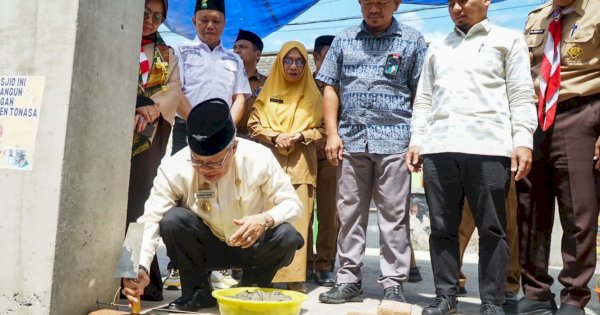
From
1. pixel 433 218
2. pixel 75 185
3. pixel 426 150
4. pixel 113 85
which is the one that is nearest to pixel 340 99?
pixel 426 150

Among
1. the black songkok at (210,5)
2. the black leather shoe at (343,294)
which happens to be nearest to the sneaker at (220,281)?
the black leather shoe at (343,294)

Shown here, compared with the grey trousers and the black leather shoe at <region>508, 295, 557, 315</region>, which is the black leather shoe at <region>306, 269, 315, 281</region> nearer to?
the grey trousers

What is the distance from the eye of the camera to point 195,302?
2996mm

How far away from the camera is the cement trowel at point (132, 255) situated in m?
2.46

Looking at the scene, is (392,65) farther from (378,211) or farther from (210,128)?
(210,128)

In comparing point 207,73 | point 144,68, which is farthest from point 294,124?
point 144,68

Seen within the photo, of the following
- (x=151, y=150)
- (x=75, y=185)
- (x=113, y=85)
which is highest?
(x=113, y=85)

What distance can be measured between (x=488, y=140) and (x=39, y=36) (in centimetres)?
215

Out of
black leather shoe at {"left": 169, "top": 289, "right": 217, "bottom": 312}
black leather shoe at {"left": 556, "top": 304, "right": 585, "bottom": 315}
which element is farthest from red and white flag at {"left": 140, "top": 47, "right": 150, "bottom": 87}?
black leather shoe at {"left": 556, "top": 304, "right": 585, "bottom": 315}

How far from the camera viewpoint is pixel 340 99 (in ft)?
12.1

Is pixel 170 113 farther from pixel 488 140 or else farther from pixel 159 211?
pixel 488 140

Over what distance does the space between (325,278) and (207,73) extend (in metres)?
1.72

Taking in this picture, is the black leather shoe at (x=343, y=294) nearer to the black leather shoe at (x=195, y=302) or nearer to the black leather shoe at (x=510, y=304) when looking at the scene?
the black leather shoe at (x=195, y=302)

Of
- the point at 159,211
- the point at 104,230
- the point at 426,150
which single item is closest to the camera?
the point at 104,230
